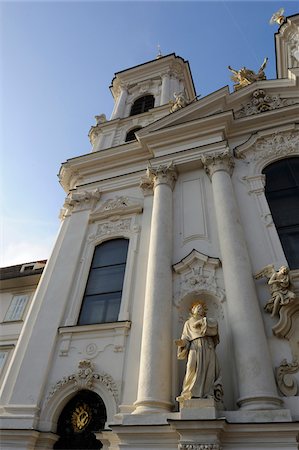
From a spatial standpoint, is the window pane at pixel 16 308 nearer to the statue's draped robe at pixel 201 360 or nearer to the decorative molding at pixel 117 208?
the decorative molding at pixel 117 208

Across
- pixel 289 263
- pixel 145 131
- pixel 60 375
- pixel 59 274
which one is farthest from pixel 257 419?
pixel 145 131

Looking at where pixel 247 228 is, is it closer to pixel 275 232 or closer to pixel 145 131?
pixel 275 232

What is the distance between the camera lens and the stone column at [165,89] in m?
18.0

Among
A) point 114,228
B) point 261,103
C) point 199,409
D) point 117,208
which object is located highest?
point 261,103

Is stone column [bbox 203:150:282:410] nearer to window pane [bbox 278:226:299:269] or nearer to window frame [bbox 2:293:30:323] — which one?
window pane [bbox 278:226:299:269]

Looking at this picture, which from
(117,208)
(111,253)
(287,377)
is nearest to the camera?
(287,377)

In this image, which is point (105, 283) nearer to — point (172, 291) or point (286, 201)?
point (172, 291)

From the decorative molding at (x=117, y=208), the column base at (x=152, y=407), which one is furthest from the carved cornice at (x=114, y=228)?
the column base at (x=152, y=407)

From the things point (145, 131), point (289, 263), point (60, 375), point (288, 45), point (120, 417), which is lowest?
point (120, 417)

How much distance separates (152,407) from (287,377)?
2508mm

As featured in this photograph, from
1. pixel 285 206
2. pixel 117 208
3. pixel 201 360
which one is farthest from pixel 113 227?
pixel 201 360

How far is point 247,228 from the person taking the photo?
9172 millimetres

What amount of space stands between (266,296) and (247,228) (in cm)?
218

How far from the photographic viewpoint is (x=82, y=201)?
12.5 metres
